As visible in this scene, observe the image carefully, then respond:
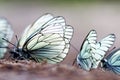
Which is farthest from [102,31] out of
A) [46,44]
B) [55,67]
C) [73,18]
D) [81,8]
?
[55,67]

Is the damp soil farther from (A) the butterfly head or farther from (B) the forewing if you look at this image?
(B) the forewing

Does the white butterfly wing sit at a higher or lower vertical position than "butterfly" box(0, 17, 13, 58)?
lower

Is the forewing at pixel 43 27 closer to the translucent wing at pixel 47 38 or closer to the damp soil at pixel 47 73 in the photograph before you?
the translucent wing at pixel 47 38

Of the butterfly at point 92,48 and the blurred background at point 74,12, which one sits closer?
the butterfly at point 92,48

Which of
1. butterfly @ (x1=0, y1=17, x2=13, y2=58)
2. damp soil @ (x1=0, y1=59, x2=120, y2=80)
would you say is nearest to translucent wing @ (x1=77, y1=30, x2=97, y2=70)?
butterfly @ (x1=0, y1=17, x2=13, y2=58)

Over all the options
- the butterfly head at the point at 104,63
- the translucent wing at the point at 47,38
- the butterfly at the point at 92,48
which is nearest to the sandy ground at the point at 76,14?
the translucent wing at the point at 47,38

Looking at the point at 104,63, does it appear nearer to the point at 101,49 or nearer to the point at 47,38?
the point at 101,49

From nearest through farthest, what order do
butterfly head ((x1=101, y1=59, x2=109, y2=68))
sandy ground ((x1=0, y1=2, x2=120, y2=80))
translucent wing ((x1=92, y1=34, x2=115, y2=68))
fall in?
butterfly head ((x1=101, y1=59, x2=109, y2=68))
translucent wing ((x1=92, y1=34, x2=115, y2=68))
sandy ground ((x1=0, y1=2, x2=120, y2=80))

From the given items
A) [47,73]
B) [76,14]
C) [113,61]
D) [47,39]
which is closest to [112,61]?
[113,61]
